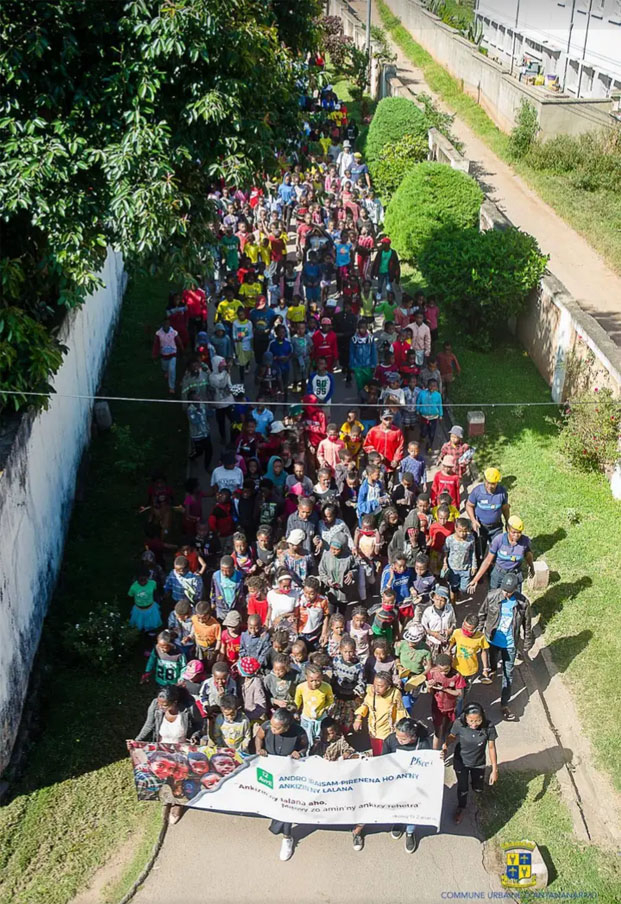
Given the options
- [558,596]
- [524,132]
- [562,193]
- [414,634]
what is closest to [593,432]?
[558,596]

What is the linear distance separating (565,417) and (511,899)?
785 cm

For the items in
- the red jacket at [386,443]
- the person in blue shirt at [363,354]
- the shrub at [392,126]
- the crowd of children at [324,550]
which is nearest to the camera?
the crowd of children at [324,550]

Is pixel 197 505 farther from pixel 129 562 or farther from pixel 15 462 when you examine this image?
pixel 15 462

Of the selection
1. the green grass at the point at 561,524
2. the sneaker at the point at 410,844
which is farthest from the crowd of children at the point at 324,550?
the green grass at the point at 561,524

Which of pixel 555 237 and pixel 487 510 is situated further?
pixel 555 237

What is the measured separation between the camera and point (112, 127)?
357 inches

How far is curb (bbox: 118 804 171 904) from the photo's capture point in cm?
729

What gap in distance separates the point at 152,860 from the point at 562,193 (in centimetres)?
1995

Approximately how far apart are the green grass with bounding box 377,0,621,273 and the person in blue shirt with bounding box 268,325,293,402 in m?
8.85

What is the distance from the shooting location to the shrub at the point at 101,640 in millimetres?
9258

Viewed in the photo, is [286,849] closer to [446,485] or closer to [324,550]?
[324,550]

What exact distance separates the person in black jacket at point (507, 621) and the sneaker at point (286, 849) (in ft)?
8.28

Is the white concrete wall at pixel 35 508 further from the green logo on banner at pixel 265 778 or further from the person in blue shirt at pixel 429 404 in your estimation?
the person in blue shirt at pixel 429 404

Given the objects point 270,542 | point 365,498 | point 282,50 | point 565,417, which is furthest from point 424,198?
point 270,542
